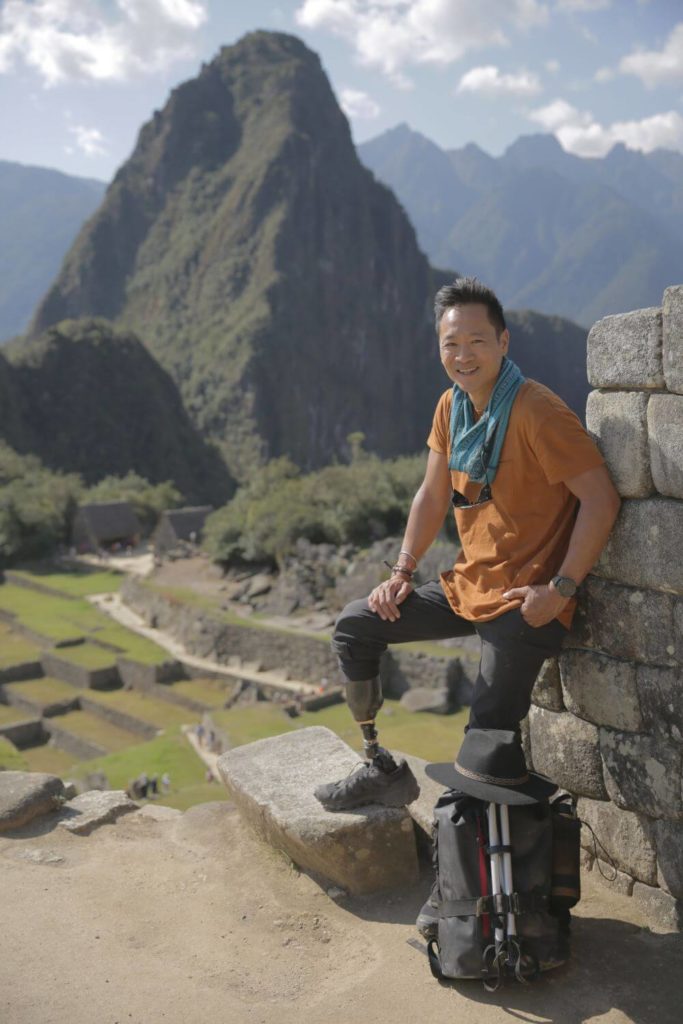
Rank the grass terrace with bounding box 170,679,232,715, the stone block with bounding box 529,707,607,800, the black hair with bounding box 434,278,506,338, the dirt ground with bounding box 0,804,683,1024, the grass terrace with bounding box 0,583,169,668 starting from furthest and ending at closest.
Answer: the grass terrace with bounding box 0,583,169,668
the grass terrace with bounding box 170,679,232,715
the stone block with bounding box 529,707,607,800
the black hair with bounding box 434,278,506,338
the dirt ground with bounding box 0,804,683,1024

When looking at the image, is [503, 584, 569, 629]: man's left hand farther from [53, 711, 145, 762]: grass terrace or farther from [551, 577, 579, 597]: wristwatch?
[53, 711, 145, 762]: grass terrace

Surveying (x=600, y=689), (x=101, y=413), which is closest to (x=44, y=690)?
(x=600, y=689)

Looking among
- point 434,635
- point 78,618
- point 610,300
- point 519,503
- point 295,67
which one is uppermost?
point 295,67

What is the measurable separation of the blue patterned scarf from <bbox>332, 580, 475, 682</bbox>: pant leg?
0.57m

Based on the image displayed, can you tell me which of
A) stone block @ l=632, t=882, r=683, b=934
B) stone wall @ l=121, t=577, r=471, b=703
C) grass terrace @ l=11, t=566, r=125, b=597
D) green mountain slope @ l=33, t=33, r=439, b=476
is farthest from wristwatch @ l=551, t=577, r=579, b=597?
green mountain slope @ l=33, t=33, r=439, b=476

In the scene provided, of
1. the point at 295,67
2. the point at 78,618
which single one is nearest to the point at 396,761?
the point at 78,618

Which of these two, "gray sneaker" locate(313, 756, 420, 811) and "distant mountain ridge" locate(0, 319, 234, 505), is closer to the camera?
"gray sneaker" locate(313, 756, 420, 811)

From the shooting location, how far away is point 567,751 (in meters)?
3.70

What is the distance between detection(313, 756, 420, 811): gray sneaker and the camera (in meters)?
3.94

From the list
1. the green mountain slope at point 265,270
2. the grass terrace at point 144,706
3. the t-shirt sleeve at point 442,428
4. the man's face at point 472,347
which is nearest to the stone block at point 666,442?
the man's face at point 472,347

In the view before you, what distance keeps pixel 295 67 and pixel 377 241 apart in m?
27.5

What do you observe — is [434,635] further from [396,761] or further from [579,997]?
[579,997]

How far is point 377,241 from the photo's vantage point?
110 metres

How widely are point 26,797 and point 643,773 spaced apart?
3.06 meters
